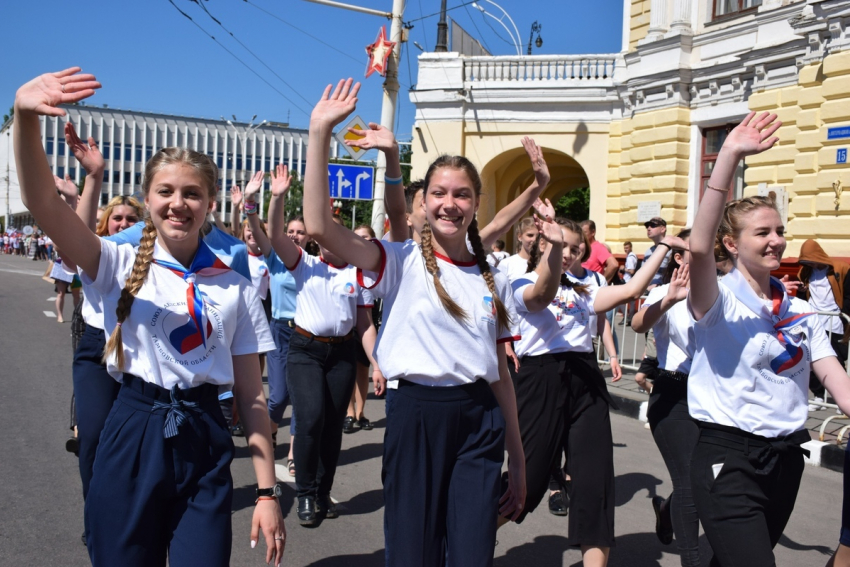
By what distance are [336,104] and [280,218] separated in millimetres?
2526

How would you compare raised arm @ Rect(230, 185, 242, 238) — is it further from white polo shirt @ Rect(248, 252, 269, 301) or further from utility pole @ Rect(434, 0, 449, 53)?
utility pole @ Rect(434, 0, 449, 53)

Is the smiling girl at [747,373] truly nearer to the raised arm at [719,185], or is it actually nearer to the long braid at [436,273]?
the raised arm at [719,185]

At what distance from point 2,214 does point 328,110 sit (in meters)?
122

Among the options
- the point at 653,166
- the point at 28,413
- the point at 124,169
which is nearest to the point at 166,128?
the point at 124,169

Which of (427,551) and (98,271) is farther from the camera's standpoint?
(427,551)

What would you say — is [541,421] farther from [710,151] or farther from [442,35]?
[442,35]

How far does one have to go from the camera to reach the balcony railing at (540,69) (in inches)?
743

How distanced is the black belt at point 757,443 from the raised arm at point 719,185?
0.59m

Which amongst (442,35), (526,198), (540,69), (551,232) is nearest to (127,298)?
(551,232)

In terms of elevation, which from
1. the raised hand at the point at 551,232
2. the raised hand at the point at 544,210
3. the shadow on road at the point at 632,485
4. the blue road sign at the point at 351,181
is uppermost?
the blue road sign at the point at 351,181

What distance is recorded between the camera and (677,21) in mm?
16500

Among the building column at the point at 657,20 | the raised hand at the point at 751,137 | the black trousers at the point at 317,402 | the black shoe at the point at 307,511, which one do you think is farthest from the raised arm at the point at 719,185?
the building column at the point at 657,20

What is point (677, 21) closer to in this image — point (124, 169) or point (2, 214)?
point (124, 169)

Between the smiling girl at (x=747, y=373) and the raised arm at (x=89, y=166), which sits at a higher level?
the raised arm at (x=89, y=166)
